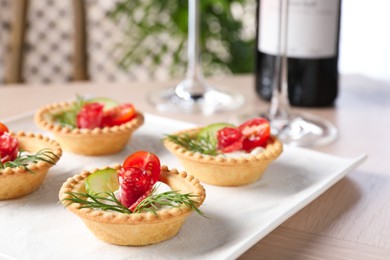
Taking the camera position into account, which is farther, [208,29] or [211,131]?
[208,29]

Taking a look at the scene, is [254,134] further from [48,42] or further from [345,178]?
[48,42]

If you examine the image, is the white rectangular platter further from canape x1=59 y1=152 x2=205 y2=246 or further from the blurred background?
the blurred background

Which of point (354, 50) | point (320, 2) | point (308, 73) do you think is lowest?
point (354, 50)

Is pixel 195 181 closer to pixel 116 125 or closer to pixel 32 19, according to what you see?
pixel 116 125

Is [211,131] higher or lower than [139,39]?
higher

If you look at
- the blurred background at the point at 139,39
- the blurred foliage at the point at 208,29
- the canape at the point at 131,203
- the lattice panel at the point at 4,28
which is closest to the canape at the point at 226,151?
the canape at the point at 131,203

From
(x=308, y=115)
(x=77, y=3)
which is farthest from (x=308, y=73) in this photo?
(x=77, y=3)

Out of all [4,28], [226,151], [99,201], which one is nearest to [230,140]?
[226,151]
